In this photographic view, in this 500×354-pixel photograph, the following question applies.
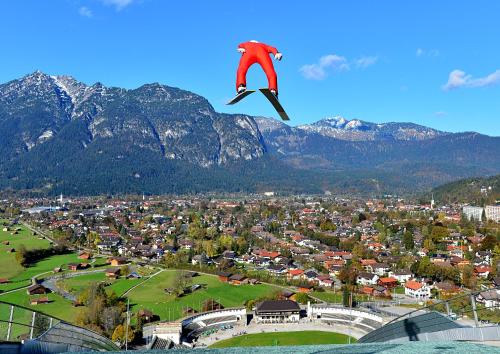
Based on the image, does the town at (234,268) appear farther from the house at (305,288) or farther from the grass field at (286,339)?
the grass field at (286,339)

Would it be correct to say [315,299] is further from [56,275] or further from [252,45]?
[252,45]

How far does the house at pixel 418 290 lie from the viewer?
89.0ft

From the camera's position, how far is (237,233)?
49.5m

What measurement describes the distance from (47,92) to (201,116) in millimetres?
51625

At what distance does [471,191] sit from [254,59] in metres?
84.5

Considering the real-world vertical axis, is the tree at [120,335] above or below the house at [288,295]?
above

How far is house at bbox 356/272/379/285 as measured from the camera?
30547 millimetres

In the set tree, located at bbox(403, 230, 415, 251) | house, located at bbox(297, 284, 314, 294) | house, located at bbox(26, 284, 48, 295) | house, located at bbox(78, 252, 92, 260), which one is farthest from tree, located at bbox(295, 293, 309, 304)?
house, located at bbox(78, 252, 92, 260)

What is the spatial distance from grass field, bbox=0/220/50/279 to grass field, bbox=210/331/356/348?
1656 cm

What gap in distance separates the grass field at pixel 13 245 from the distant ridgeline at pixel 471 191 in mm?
54142

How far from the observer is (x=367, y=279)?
3070 centimetres

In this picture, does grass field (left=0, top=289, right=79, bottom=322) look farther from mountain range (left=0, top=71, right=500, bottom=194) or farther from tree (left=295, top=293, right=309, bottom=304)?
mountain range (left=0, top=71, right=500, bottom=194)

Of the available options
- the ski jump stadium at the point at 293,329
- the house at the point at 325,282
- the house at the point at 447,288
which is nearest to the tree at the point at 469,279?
the house at the point at 447,288

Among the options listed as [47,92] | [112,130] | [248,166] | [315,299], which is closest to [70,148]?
[112,130]
